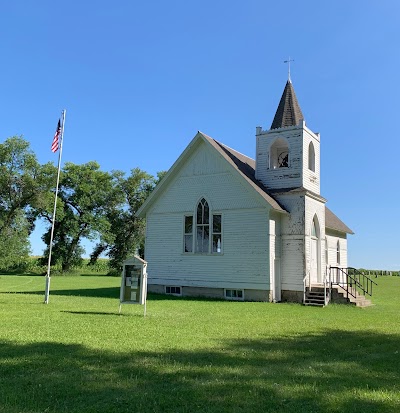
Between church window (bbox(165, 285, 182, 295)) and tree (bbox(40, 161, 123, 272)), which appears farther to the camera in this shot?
tree (bbox(40, 161, 123, 272))

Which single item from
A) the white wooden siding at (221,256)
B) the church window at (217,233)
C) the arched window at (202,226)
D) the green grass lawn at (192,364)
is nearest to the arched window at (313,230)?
the white wooden siding at (221,256)

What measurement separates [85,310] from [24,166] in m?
40.9

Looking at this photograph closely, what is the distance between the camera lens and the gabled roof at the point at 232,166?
21.8 meters

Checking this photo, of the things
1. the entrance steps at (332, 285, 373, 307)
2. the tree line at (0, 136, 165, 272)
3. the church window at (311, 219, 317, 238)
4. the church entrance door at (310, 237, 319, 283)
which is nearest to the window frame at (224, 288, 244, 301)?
the church entrance door at (310, 237, 319, 283)

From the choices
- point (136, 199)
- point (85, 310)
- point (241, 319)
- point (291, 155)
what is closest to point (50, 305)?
point (85, 310)

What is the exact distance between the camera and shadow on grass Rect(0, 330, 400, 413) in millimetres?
5477

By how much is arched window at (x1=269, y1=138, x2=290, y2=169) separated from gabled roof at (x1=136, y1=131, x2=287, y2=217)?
4.46 ft

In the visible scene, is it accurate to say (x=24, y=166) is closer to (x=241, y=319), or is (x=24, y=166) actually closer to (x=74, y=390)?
(x=241, y=319)

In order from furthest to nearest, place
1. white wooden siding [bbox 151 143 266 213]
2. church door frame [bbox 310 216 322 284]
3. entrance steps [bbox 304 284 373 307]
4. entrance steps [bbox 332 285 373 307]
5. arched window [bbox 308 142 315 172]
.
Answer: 1. arched window [bbox 308 142 315 172]
2. church door frame [bbox 310 216 322 284]
3. white wooden siding [bbox 151 143 266 213]
4. entrance steps [bbox 304 284 373 307]
5. entrance steps [bbox 332 285 373 307]

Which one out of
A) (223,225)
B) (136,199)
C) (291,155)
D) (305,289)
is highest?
(136,199)

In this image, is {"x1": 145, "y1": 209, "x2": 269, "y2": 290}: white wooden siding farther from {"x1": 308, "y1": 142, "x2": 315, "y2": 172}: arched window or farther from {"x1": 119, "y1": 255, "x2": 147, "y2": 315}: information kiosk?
{"x1": 119, "y1": 255, "x2": 147, "y2": 315}: information kiosk

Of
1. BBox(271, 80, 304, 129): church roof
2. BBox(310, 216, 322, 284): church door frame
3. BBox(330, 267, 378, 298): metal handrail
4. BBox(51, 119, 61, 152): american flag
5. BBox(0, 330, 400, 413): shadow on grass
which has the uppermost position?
BBox(271, 80, 304, 129): church roof

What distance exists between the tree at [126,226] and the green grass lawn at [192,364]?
4453 centimetres

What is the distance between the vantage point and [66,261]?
181ft
